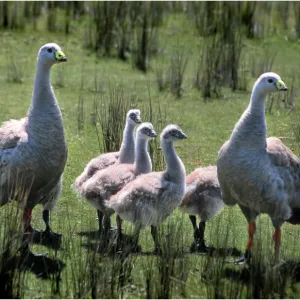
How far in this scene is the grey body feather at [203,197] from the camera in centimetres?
786

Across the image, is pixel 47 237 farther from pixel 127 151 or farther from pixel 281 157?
pixel 281 157

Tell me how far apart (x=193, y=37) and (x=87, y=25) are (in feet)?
6.43

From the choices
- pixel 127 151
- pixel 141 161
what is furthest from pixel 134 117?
pixel 141 161

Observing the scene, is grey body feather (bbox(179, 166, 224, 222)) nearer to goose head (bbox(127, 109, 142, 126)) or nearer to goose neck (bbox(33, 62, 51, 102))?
goose head (bbox(127, 109, 142, 126))

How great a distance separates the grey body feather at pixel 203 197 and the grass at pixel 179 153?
16cm

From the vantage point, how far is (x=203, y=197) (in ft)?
25.8

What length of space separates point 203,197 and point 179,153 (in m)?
2.89

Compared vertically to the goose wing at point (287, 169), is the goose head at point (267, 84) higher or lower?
higher

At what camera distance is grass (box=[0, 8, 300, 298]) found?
634 cm

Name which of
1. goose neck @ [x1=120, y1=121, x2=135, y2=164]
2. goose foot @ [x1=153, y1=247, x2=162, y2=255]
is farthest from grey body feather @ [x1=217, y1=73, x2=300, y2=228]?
goose neck @ [x1=120, y1=121, x2=135, y2=164]

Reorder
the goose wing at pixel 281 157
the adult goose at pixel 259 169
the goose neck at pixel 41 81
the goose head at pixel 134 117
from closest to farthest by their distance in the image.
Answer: the adult goose at pixel 259 169 → the goose wing at pixel 281 157 → the goose neck at pixel 41 81 → the goose head at pixel 134 117

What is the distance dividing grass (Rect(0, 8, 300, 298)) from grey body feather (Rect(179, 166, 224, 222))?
6.4 inches

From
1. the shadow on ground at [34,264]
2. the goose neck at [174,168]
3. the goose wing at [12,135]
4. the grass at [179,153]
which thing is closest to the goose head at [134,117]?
the goose neck at [174,168]

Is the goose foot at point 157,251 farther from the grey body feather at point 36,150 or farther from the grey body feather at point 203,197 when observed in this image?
the grey body feather at point 36,150
